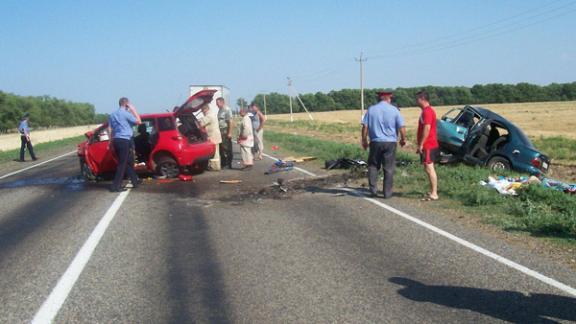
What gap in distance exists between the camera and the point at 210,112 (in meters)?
13.2

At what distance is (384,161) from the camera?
8.64 metres

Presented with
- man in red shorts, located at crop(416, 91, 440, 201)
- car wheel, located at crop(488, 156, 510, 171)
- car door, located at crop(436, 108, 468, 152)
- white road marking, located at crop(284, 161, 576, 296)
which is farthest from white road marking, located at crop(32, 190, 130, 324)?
car wheel, located at crop(488, 156, 510, 171)

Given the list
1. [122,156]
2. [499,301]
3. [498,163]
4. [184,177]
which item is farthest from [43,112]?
[499,301]

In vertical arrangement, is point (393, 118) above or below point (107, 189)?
above

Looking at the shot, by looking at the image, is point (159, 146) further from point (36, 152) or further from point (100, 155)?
point (36, 152)

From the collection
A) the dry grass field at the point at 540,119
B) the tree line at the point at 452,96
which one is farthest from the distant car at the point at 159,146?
the tree line at the point at 452,96

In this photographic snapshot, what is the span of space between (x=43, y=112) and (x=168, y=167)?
11591 centimetres

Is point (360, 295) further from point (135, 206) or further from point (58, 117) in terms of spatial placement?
point (58, 117)

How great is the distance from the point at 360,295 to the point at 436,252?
1.55 metres

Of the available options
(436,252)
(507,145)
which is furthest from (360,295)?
(507,145)

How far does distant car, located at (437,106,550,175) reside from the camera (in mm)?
11531

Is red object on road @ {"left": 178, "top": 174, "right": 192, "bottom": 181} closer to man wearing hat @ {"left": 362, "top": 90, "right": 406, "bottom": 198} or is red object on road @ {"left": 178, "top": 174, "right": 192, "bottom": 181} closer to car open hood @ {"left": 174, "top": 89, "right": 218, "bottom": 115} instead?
car open hood @ {"left": 174, "top": 89, "right": 218, "bottom": 115}

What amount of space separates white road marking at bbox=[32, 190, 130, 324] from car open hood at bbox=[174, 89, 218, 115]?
4724 mm

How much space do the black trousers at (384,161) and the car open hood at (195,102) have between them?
4851 millimetres
